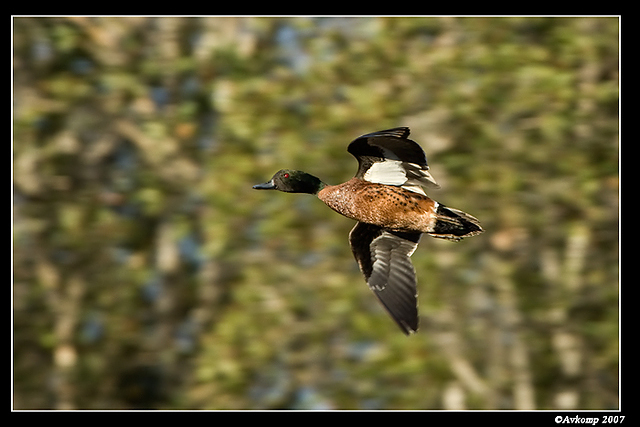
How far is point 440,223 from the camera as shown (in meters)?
3.71

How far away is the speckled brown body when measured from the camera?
3744 mm

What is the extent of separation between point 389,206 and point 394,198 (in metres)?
0.04

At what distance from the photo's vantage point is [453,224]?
370cm

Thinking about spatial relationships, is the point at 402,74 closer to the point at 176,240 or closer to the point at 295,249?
the point at 295,249

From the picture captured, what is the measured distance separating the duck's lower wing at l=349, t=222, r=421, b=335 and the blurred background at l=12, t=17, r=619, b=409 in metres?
0.64

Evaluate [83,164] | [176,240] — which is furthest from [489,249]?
[83,164]

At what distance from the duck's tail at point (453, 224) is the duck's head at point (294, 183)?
2.12 feet

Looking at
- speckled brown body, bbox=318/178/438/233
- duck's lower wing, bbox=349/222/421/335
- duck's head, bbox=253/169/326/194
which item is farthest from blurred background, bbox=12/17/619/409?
speckled brown body, bbox=318/178/438/233

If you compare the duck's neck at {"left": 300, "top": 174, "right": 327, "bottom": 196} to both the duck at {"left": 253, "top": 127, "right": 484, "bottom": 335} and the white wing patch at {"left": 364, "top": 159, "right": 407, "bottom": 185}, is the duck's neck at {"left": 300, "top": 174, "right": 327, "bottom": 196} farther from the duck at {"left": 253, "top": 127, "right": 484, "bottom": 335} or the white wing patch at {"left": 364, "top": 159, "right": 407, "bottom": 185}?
the white wing patch at {"left": 364, "top": 159, "right": 407, "bottom": 185}

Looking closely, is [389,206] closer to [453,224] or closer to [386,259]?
[453,224]

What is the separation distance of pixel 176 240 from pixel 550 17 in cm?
274

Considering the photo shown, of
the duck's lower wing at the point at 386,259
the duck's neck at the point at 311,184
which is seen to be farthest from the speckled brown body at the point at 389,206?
the duck's lower wing at the point at 386,259

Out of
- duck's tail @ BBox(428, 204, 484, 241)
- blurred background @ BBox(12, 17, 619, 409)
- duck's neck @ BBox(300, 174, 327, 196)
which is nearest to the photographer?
duck's tail @ BBox(428, 204, 484, 241)

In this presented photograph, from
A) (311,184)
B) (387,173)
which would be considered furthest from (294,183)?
(387,173)
